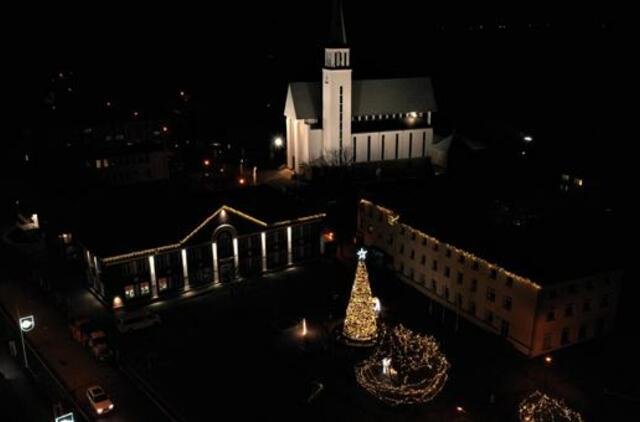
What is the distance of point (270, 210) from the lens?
1975 inches

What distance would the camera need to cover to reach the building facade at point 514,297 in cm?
3828

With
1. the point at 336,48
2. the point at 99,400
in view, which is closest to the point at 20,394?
the point at 99,400

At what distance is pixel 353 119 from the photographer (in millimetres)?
76125

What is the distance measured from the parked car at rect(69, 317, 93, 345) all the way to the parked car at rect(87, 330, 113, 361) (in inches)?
26.4

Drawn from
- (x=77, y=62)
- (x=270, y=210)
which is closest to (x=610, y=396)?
(x=270, y=210)

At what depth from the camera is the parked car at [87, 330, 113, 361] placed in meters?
38.6

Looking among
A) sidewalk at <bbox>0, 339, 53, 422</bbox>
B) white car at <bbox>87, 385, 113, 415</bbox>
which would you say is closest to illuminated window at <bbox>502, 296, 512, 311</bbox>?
white car at <bbox>87, 385, 113, 415</bbox>

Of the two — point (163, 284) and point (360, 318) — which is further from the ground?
point (360, 318)

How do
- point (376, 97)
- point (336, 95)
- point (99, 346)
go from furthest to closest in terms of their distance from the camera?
point (376, 97) → point (336, 95) → point (99, 346)

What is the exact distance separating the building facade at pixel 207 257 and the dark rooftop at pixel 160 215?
353 millimetres

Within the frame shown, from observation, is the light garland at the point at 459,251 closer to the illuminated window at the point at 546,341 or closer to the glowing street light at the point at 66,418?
the illuminated window at the point at 546,341

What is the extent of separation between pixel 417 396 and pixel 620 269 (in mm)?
15957

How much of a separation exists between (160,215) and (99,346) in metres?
11.4

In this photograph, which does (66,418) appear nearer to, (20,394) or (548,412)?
(20,394)
